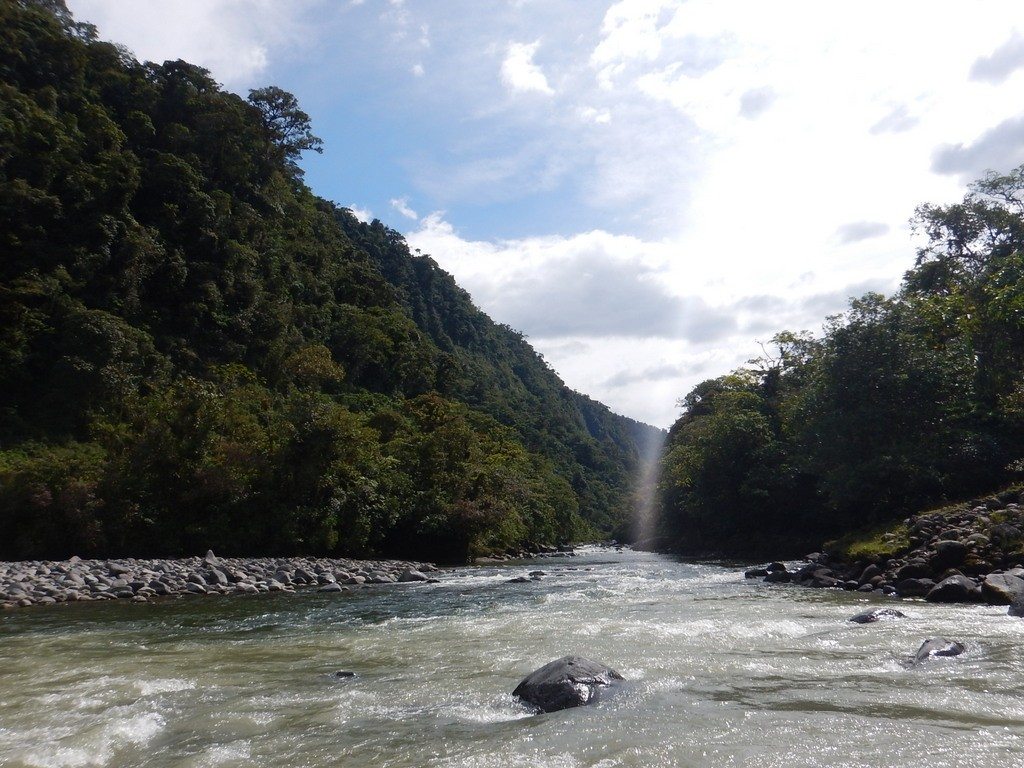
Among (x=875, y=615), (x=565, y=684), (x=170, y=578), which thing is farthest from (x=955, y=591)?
(x=170, y=578)

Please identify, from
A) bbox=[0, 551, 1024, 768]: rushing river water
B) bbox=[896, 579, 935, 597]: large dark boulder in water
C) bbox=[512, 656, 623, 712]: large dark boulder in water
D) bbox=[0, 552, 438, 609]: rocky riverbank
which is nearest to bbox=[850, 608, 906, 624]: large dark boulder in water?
bbox=[0, 551, 1024, 768]: rushing river water

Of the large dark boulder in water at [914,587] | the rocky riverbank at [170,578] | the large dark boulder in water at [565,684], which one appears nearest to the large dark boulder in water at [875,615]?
the large dark boulder in water at [914,587]

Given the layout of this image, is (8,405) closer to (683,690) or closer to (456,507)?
(456,507)

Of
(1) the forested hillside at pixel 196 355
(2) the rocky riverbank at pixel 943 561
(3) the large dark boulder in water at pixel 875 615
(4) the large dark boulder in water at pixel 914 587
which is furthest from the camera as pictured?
(1) the forested hillside at pixel 196 355

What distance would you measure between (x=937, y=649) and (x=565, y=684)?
16.5 feet

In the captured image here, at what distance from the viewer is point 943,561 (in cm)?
1583

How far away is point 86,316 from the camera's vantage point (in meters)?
34.6

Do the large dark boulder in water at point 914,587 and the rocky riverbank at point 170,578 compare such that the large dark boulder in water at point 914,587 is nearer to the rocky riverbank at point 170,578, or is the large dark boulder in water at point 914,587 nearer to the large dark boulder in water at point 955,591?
the large dark boulder in water at point 955,591

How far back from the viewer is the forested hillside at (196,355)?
27578 mm

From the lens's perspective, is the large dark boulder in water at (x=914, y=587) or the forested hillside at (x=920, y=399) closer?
the large dark boulder in water at (x=914, y=587)

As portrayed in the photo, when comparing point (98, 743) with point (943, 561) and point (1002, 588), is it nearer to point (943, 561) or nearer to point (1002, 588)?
point (1002, 588)

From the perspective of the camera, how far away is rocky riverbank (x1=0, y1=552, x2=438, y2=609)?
1723cm

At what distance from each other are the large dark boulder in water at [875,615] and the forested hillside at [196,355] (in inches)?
Result: 885

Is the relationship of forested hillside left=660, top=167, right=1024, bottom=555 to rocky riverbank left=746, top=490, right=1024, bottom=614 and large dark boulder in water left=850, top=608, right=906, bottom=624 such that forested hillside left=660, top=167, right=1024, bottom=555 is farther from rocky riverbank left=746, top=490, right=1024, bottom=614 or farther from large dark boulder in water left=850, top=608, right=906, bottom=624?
large dark boulder in water left=850, top=608, right=906, bottom=624
